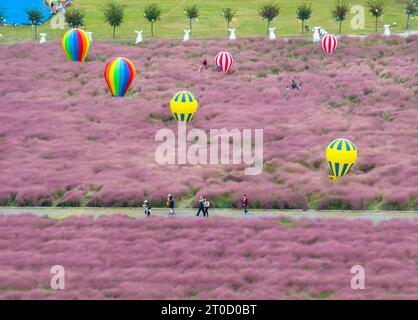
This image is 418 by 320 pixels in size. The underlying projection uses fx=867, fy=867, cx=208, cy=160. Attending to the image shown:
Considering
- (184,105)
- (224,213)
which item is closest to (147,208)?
(224,213)

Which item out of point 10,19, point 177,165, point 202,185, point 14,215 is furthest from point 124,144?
point 10,19

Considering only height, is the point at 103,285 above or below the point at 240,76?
below

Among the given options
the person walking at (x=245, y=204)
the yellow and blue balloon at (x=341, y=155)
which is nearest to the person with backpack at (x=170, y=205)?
the person walking at (x=245, y=204)

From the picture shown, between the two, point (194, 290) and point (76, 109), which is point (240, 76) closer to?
point (76, 109)

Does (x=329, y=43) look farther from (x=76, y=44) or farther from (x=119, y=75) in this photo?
(x=76, y=44)

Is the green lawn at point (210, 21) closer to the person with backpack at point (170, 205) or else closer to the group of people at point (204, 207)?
the person with backpack at point (170, 205)

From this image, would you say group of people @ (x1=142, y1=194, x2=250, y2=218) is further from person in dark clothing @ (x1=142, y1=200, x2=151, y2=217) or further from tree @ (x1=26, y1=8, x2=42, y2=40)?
tree @ (x1=26, y1=8, x2=42, y2=40)
